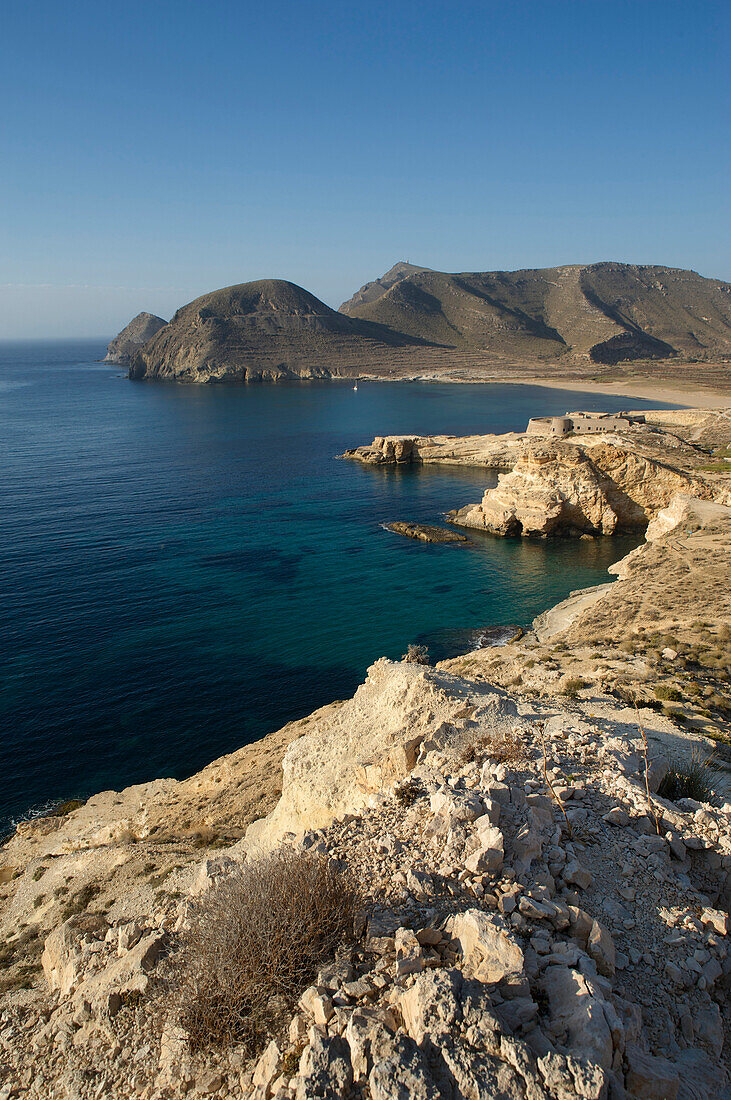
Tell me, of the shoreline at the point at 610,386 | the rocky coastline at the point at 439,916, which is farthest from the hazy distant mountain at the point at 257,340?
the rocky coastline at the point at 439,916

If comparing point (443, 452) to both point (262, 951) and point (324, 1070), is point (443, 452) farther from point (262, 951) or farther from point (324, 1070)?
point (324, 1070)

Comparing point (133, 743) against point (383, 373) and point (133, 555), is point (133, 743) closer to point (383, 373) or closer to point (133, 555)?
point (133, 555)

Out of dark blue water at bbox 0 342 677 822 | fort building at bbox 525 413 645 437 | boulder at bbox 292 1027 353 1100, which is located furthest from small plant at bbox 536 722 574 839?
fort building at bbox 525 413 645 437

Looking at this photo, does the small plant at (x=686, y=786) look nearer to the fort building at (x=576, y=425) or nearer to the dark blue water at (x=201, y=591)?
the dark blue water at (x=201, y=591)

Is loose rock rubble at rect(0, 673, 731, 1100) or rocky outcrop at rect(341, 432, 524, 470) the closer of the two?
loose rock rubble at rect(0, 673, 731, 1100)

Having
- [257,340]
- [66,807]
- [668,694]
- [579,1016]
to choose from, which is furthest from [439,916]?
[257,340]

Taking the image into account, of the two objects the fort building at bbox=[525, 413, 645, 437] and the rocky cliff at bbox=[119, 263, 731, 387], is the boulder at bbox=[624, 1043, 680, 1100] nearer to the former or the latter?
the fort building at bbox=[525, 413, 645, 437]
